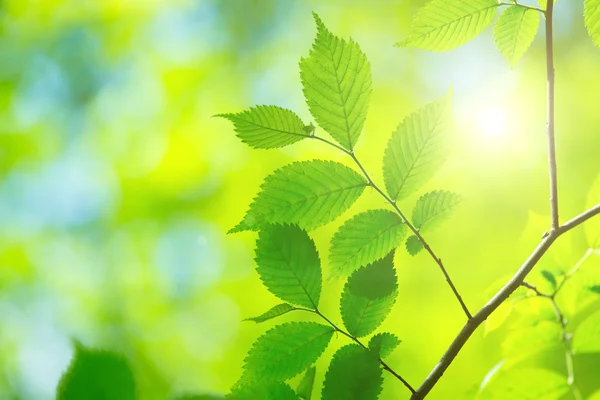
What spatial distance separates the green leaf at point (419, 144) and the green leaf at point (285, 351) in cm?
13

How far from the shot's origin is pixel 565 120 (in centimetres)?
204

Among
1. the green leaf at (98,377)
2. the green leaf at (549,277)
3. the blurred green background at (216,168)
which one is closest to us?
the green leaf at (98,377)

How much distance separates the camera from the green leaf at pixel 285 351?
33 centimetres

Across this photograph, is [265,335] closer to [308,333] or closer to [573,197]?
[308,333]

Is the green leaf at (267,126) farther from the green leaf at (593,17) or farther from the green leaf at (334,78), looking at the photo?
the green leaf at (593,17)

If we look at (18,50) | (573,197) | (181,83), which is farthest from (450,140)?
(18,50)

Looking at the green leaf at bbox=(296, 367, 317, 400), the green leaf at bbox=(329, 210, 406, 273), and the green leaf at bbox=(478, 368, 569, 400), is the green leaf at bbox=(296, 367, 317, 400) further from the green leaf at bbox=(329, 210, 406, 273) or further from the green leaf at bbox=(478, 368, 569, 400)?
the green leaf at bbox=(478, 368, 569, 400)

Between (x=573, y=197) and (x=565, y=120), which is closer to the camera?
(x=573, y=197)

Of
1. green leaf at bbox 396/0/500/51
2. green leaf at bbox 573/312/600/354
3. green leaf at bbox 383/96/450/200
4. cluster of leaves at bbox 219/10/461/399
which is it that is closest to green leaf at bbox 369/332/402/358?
cluster of leaves at bbox 219/10/461/399

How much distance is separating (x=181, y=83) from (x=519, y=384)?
272cm

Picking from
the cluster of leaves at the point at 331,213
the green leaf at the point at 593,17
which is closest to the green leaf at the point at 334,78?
the cluster of leaves at the point at 331,213

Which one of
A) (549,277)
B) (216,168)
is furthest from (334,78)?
(216,168)

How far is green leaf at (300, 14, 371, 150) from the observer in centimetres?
35

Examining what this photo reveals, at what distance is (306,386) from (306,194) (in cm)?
13
